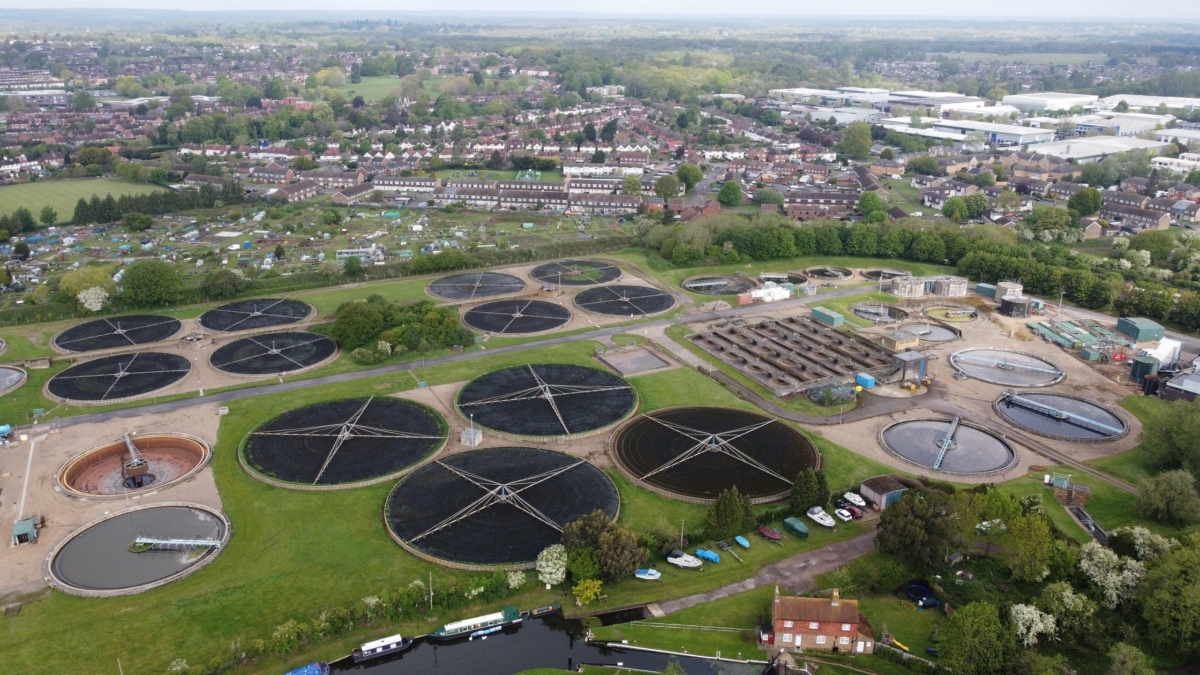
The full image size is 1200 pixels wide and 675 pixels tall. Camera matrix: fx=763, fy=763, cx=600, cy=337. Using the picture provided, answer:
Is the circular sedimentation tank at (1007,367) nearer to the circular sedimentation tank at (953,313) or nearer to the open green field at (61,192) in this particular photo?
the circular sedimentation tank at (953,313)

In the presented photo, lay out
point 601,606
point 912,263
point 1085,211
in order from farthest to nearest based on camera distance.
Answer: point 1085,211 → point 912,263 → point 601,606

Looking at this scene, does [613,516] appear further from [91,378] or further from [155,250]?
[155,250]

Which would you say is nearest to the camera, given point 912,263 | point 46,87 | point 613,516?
point 613,516

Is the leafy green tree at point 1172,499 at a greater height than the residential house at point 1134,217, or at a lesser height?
lesser

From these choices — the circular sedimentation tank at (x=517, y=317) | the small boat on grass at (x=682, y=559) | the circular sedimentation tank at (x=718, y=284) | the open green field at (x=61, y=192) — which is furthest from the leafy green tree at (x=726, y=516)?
the open green field at (x=61, y=192)

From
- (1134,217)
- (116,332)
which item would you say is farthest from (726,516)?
(1134,217)

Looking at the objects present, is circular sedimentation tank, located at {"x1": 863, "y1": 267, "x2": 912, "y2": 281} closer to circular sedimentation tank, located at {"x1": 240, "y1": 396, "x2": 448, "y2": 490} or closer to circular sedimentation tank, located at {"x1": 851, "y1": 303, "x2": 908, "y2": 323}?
circular sedimentation tank, located at {"x1": 851, "y1": 303, "x2": 908, "y2": 323}

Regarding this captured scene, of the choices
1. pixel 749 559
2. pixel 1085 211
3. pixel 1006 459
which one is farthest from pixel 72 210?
pixel 1085 211
